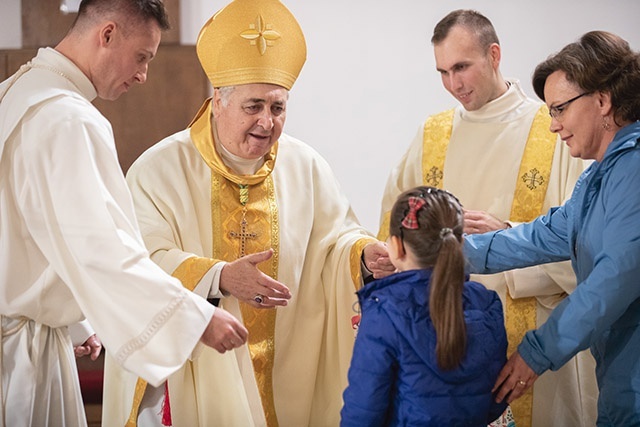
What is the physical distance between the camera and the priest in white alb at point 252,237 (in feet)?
11.0

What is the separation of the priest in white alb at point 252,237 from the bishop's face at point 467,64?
2.52 ft

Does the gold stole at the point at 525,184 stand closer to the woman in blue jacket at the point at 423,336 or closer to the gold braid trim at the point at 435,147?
the gold braid trim at the point at 435,147

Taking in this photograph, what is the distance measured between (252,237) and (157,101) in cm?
243

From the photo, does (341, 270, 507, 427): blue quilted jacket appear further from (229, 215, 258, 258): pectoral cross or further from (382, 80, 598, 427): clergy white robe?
(382, 80, 598, 427): clergy white robe

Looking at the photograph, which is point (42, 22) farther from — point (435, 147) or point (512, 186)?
point (512, 186)

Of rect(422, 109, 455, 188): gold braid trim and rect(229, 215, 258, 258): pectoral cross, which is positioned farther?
rect(422, 109, 455, 188): gold braid trim

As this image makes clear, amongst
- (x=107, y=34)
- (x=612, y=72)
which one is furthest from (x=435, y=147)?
(x=107, y=34)

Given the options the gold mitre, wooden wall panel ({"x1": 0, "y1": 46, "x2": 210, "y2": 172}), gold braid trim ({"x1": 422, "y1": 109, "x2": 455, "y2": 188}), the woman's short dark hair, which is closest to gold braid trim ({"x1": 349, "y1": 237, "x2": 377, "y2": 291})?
the gold mitre

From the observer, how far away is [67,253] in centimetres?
253

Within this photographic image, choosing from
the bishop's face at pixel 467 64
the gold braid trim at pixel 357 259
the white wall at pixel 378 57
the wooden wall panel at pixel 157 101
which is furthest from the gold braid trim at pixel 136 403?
the white wall at pixel 378 57

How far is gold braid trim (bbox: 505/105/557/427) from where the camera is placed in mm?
3846

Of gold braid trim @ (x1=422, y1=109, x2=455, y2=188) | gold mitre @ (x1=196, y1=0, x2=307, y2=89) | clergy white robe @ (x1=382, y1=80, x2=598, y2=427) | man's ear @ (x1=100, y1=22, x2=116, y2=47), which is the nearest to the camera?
man's ear @ (x1=100, y1=22, x2=116, y2=47)

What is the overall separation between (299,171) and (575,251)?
1248mm

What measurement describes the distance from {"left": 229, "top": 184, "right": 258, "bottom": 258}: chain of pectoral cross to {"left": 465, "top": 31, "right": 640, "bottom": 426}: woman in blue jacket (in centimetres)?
122
